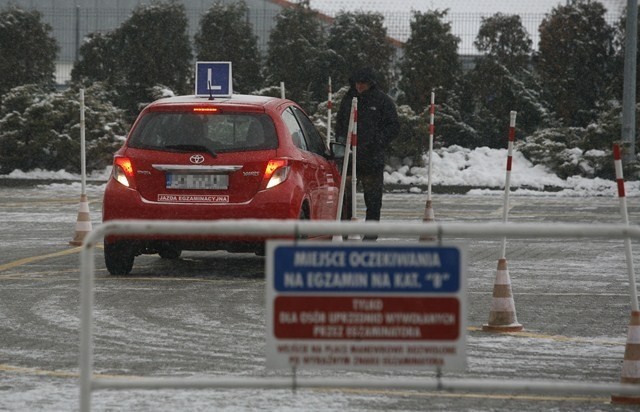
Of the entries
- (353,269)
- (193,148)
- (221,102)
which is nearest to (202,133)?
(193,148)

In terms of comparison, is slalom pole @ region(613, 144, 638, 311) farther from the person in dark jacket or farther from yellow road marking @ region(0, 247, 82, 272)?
the person in dark jacket

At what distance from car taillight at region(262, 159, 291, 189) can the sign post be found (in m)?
7.09

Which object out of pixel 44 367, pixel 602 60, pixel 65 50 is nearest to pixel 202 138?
pixel 44 367

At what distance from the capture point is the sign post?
541 centimetres

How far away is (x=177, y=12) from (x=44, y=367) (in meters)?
25.8

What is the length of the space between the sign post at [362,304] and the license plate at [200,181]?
7055mm

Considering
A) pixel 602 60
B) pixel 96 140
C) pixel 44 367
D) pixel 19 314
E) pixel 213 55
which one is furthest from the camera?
pixel 213 55

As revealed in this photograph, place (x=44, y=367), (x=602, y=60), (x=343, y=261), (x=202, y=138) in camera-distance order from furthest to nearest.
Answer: (x=602, y=60), (x=202, y=138), (x=44, y=367), (x=343, y=261)

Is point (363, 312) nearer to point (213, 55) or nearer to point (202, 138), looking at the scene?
point (202, 138)

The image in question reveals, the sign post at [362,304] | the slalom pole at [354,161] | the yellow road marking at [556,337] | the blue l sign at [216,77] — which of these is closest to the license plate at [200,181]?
the slalom pole at [354,161]

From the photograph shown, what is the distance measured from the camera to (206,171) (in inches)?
491

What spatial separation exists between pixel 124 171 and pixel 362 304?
7.57 m

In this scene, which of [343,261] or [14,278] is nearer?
[343,261]

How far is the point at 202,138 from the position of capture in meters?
12.7
